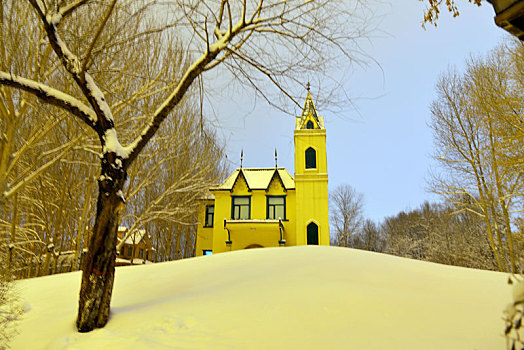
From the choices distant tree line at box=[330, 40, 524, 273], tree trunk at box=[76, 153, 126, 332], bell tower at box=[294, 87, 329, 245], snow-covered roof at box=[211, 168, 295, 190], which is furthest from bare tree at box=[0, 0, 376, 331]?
snow-covered roof at box=[211, 168, 295, 190]

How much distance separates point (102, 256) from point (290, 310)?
2.67 m

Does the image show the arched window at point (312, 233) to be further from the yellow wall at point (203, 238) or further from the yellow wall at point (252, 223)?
the yellow wall at point (203, 238)

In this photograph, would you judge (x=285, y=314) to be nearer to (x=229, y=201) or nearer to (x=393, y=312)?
(x=393, y=312)

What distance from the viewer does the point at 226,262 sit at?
7.52m

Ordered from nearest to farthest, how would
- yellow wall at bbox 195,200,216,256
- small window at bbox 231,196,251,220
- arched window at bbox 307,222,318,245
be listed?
arched window at bbox 307,222,318,245, small window at bbox 231,196,251,220, yellow wall at bbox 195,200,216,256

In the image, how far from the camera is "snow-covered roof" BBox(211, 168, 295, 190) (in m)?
21.7

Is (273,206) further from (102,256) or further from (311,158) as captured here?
(102,256)

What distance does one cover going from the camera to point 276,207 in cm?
2142

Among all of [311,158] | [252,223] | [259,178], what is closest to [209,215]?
[259,178]

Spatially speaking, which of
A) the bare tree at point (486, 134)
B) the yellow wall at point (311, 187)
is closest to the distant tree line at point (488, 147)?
the bare tree at point (486, 134)

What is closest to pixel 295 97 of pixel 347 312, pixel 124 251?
pixel 347 312

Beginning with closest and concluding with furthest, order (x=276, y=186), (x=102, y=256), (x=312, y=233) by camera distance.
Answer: (x=102, y=256) → (x=312, y=233) → (x=276, y=186)

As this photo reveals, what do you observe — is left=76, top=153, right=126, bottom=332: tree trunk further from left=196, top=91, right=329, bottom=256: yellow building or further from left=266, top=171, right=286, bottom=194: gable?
left=266, top=171, right=286, bottom=194: gable

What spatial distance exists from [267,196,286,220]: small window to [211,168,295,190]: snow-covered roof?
88 centimetres
